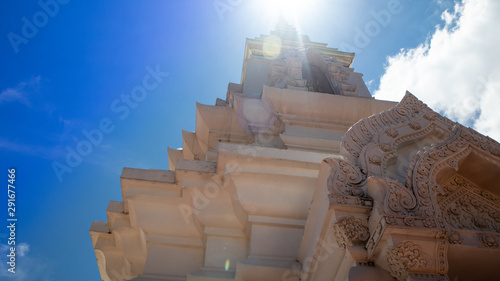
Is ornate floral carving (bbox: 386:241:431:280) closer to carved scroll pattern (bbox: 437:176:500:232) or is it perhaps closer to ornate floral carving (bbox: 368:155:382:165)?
carved scroll pattern (bbox: 437:176:500:232)

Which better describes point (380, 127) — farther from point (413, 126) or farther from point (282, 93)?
point (282, 93)

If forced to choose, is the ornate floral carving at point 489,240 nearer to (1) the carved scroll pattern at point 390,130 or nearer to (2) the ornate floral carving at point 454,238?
(2) the ornate floral carving at point 454,238

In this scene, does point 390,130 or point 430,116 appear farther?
point 430,116

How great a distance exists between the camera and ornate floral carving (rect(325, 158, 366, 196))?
12.6 feet

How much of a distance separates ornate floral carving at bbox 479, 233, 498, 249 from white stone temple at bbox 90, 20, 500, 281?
14mm

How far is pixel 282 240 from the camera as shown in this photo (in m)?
5.36

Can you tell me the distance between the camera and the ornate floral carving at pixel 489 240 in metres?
3.42

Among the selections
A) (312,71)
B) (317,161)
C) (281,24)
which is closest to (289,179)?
(317,161)

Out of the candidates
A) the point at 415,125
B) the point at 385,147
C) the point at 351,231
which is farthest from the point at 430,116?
the point at 351,231

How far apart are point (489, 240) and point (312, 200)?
1689 mm

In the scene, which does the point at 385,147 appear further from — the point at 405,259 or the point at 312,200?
the point at 405,259

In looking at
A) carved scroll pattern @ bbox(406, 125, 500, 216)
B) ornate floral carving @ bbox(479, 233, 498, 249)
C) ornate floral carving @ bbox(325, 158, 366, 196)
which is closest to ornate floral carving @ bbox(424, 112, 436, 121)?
carved scroll pattern @ bbox(406, 125, 500, 216)

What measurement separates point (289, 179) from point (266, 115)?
2.17m

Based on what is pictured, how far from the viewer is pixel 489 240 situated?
344 centimetres
